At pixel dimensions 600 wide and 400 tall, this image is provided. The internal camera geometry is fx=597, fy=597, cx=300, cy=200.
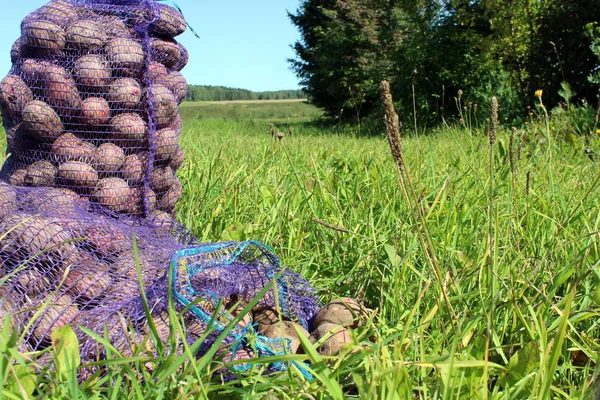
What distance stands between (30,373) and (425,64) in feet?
40.0

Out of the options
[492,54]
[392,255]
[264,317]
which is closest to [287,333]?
[264,317]

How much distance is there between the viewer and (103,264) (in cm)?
172

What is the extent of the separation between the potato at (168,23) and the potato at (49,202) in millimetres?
727

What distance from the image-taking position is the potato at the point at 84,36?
2088mm

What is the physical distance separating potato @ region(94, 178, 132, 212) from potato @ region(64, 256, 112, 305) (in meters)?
0.45

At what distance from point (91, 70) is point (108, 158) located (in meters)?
0.31

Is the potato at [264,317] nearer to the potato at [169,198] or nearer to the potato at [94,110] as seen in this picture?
the potato at [169,198]

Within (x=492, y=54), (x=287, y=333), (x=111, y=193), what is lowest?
(x=287, y=333)

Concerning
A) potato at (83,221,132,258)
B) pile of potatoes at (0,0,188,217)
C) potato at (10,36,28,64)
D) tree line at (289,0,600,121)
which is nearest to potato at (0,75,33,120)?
pile of potatoes at (0,0,188,217)

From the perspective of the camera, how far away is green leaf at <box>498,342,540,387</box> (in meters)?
1.37

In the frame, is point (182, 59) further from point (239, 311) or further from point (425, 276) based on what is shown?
point (425, 276)

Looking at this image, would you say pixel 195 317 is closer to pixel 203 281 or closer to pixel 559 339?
pixel 203 281

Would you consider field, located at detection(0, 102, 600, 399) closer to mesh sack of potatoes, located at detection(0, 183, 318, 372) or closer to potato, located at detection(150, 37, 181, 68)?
mesh sack of potatoes, located at detection(0, 183, 318, 372)

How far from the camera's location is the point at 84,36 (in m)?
2.09
